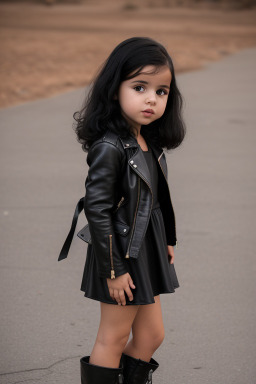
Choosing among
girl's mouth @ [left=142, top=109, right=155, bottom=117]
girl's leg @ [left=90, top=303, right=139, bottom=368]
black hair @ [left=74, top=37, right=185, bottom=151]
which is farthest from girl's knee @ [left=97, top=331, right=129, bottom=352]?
girl's mouth @ [left=142, top=109, right=155, bottom=117]

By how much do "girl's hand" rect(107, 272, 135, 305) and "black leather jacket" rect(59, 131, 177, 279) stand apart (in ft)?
0.09

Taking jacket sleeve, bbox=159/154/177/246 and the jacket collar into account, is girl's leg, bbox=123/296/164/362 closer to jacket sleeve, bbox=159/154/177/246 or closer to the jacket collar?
jacket sleeve, bbox=159/154/177/246

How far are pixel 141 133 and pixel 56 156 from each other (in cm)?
489

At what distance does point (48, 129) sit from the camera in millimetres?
8828

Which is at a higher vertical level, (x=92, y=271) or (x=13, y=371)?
(x=92, y=271)

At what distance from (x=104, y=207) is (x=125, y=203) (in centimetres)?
12

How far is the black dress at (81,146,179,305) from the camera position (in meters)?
2.45

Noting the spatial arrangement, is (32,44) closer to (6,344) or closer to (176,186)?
(176,186)

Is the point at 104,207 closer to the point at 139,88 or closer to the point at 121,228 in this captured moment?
the point at 121,228

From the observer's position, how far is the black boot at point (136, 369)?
265 cm

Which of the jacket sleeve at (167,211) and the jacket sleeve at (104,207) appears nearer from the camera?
the jacket sleeve at (104,207)

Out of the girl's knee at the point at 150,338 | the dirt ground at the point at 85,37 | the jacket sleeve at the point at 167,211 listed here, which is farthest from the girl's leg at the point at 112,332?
the dirt ground at the point at 85,37

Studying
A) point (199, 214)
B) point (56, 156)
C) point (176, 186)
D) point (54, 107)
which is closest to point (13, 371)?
point (199, 214)

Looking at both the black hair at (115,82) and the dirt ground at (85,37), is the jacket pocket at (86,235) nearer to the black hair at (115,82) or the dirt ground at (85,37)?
the black hair at (115,82)
